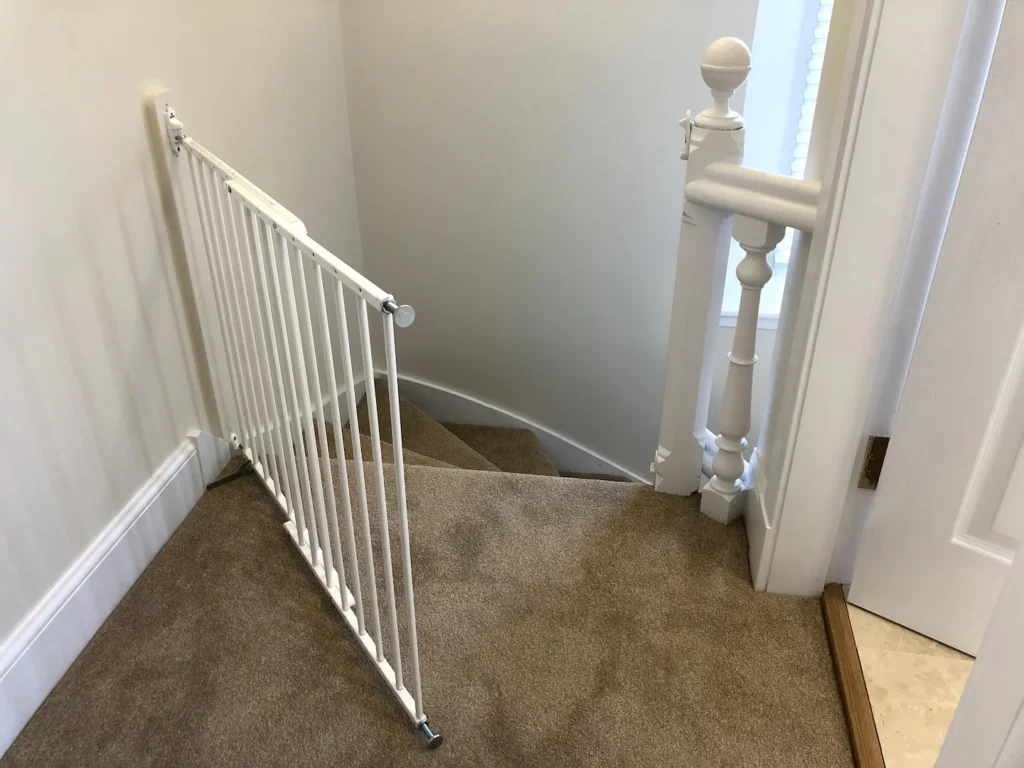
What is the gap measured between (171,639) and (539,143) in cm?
184

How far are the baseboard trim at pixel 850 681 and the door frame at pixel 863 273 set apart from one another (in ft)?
0.21

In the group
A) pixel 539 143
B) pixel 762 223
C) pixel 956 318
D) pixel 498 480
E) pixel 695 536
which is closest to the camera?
pixel 956 318

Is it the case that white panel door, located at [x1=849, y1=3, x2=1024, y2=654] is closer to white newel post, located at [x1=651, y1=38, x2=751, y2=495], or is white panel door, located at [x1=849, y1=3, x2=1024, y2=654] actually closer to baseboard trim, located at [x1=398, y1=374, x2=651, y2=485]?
white newel post, located at [x1=651, y1=38, x2=751, y2=495]

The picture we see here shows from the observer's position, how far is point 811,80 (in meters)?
2.43

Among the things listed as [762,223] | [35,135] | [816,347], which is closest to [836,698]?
[816,347]

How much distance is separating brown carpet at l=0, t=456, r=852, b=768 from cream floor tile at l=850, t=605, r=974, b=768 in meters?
0.07

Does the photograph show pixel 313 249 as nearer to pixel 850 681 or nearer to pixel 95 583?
pixel 95 583

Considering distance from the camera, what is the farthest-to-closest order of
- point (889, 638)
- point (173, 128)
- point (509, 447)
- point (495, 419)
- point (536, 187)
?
1. point (495, 419)
2. point (509, 447)
3. point (536, 187)
4. point (173, 128)
5. point (889, 638)

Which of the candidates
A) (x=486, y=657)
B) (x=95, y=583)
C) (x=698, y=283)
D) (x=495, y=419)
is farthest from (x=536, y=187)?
(x=95, y=583)

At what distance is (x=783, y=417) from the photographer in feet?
5.02

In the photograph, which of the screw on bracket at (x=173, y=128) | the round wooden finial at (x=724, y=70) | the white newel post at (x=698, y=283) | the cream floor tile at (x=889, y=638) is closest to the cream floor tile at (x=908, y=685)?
the cream floor tile at (x=889, y=638)

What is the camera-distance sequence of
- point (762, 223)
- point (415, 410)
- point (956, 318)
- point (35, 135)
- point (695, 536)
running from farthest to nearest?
1. point (415, 410)
2. point (695, 536)
3. point (762, 223)
4. point (35, 135)
5. point (956, 318)

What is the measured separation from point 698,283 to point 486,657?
0.88 metres

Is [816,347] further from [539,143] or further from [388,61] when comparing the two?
[388,61]
